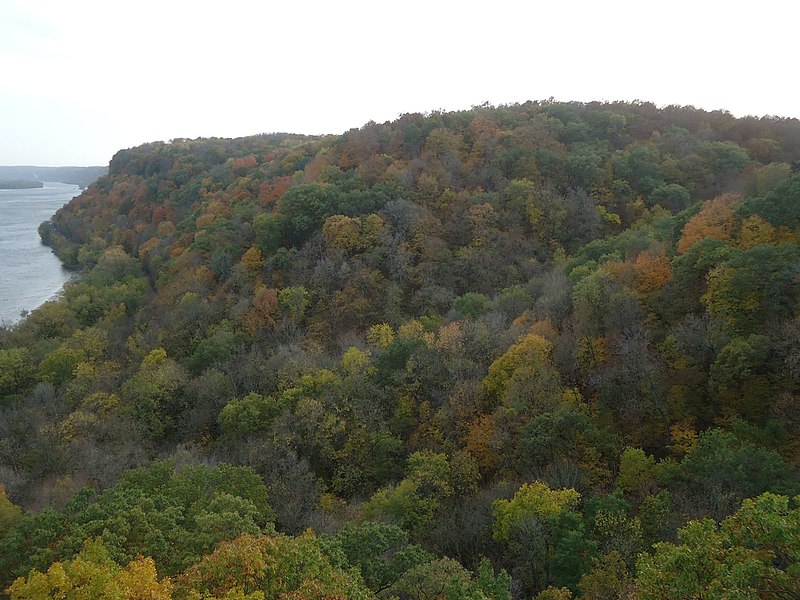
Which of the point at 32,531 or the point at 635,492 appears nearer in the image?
the point at 32,531

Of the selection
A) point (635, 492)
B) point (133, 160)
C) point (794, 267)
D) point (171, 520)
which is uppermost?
point (133, 160)

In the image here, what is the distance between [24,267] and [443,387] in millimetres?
82858

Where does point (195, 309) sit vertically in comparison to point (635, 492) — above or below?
above

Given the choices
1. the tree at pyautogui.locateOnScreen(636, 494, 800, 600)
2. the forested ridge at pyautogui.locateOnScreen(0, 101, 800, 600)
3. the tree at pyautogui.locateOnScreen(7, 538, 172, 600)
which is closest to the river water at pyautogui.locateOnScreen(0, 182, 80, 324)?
the forested ridge at pyautogui.locateOnScreen(0, 101, 800, 600)

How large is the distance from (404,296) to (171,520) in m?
31.3

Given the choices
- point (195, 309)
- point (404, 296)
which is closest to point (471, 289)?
point (404, 296)

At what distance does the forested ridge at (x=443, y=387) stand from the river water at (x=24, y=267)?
1495 centimetres

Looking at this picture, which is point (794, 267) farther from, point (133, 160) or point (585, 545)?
point (133, 160)

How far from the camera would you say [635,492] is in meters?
22.2

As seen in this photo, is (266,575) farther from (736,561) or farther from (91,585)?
(736,561)

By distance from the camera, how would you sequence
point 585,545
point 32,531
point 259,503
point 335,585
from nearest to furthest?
point 335,585 → point 32,531 → point 585,545 → point 259,503

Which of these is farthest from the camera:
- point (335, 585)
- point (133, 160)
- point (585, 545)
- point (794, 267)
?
point (133, 160)

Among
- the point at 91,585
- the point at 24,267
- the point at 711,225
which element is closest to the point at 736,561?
the point at 91,585

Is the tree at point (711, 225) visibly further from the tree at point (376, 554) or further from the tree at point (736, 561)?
the tree at point (376, 554)
